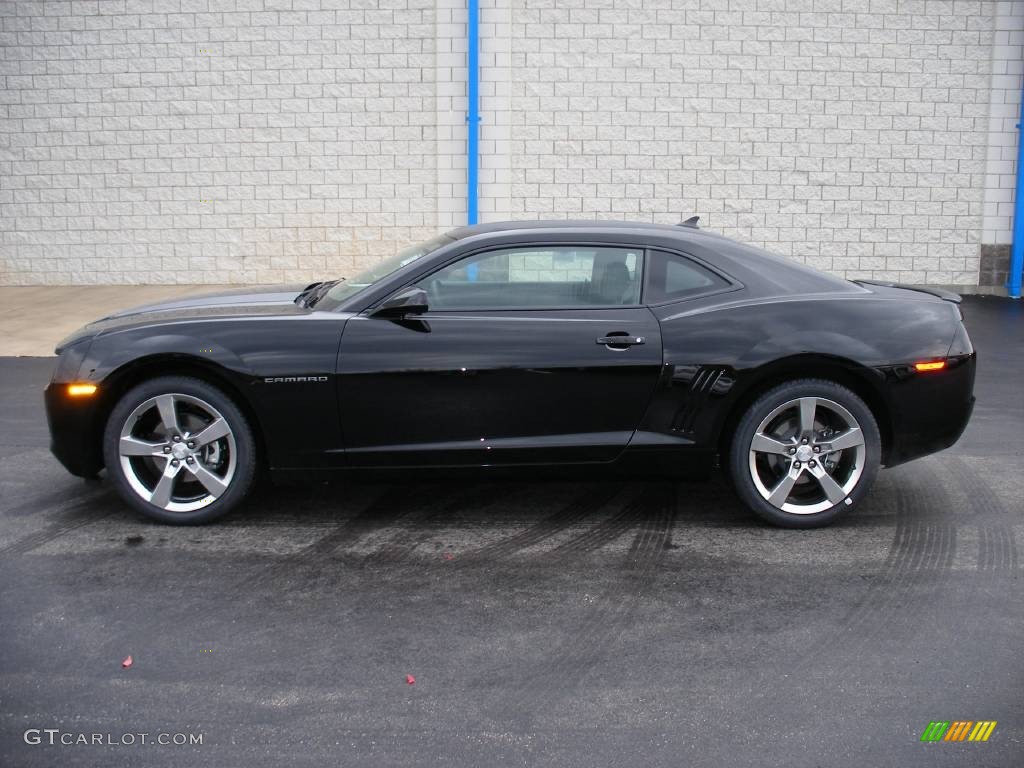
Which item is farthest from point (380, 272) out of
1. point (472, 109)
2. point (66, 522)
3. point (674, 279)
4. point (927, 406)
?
point (472, 109)

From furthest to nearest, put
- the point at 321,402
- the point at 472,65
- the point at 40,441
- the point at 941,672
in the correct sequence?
the point at 472,65 < the point at 40,441 < the point at 321,402 < the point at 941,672

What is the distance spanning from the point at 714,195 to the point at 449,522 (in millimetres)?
9041

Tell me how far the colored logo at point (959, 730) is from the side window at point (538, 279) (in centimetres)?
252

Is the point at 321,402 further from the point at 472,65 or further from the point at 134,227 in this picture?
the point at 134,227

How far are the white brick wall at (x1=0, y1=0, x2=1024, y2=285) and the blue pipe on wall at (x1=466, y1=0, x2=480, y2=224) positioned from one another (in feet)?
0.44

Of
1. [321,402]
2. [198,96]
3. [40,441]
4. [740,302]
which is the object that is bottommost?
[40,441]

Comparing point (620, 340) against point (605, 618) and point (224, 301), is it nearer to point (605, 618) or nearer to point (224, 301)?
point (605, 618)

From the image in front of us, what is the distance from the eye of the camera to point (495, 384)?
5.34m

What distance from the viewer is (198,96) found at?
13.6 metres

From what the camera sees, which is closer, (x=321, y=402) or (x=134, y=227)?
(x=321, y=402)

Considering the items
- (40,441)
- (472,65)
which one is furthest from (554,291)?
(472,65)

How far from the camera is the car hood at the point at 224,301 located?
5.91m

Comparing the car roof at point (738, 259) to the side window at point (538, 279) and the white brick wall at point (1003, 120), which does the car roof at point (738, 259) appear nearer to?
the side window at point (538, 279)

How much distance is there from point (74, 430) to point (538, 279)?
2.39 meters
